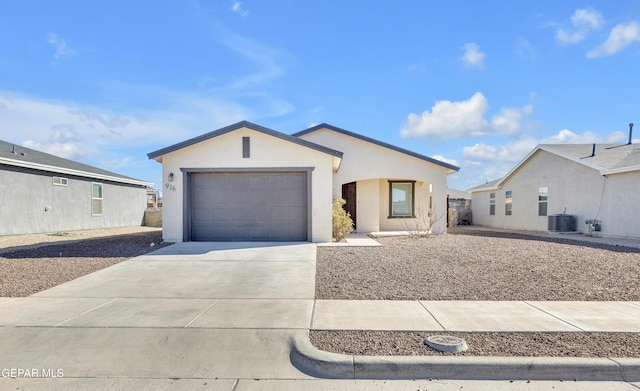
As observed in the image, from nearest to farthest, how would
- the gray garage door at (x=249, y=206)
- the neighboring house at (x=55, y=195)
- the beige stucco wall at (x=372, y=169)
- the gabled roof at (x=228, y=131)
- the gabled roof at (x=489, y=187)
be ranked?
1. the gabled roof at (x=228, y=131)
2. the gray garage door at (x=249, y=206)
3. the neighboring house at (x=55, y=195)
4. the beige stucco wall at (x=372, y=169)
5. the gabled roof at (x=489, y=187)

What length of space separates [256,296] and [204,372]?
2.53 metres

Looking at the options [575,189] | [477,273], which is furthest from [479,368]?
[575,189]

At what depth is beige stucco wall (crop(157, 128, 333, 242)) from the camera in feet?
41.1

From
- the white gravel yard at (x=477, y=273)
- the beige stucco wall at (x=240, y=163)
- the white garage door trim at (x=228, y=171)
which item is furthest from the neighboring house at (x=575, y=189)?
the white garage door trim at (x=228, y=171)

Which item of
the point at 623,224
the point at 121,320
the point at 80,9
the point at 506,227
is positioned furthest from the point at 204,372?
the point at 506,227

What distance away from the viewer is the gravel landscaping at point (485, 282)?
4383 millimetres

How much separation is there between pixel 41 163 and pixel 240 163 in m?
10.3

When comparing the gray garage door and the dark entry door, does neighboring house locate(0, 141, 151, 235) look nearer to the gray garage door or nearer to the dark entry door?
the gray garage door

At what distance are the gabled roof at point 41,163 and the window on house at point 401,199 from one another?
1512 cm

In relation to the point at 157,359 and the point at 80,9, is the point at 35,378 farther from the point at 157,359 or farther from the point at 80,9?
the point at 80,9

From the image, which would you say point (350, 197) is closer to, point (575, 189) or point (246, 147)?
point (246, 147)

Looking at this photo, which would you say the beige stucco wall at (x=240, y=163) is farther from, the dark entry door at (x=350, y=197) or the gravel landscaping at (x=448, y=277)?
the dark entry door at (x=350, y=197)

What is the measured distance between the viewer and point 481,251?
1102cm

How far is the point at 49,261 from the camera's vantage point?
30.5 ft
